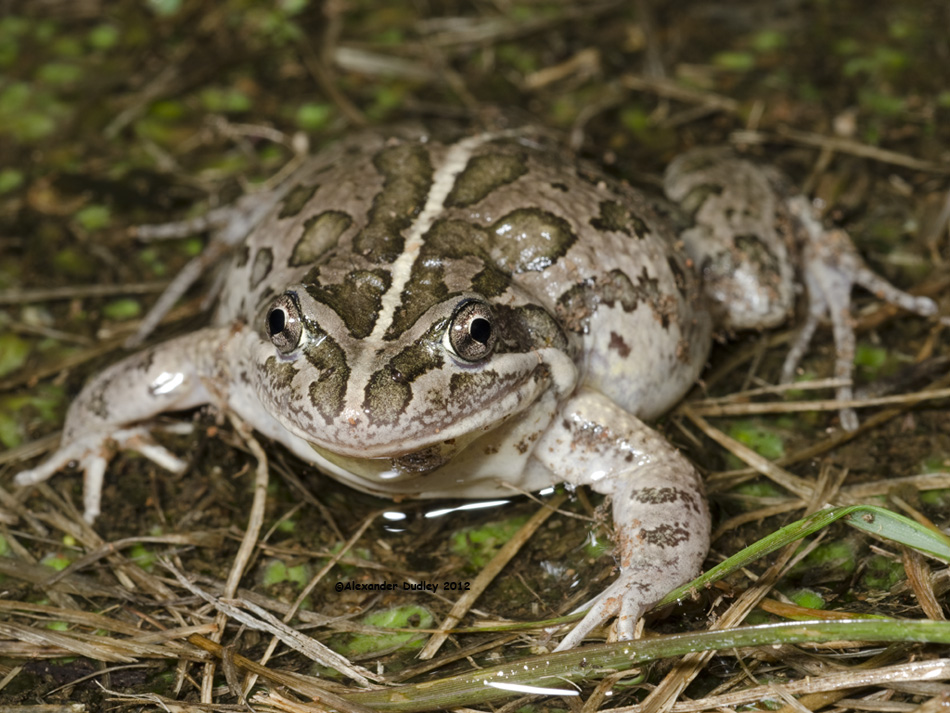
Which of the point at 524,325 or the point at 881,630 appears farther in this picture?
the point at 524,325

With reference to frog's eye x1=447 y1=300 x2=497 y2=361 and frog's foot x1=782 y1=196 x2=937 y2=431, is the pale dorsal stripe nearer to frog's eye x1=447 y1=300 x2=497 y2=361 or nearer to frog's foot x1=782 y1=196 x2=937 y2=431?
frog's eye x1=447 y1=300 x2=497 y2=361

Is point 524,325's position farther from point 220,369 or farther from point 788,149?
point 788,149

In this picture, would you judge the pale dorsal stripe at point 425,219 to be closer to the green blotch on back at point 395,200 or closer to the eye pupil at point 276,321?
the green blotch on back at point 395,200

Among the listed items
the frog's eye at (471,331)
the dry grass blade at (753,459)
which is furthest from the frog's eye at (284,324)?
the dry grass blade at (753,459)

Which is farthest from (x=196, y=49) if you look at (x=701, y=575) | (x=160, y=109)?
(x=701, y=575)

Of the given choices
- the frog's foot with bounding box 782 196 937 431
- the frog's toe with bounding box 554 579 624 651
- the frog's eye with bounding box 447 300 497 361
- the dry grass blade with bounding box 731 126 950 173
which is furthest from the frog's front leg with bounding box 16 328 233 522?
the dry grass blade with bounding box 731 126 950 173

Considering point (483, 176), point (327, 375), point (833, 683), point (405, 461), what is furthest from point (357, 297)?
point (833, 683)

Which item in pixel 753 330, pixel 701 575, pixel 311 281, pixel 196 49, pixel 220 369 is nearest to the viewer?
pixel 701 575
